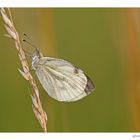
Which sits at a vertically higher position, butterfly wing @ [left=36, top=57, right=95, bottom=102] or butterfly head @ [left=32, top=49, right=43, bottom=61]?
butterfly head @ [left=32, top=49, right=43, bottom=61]

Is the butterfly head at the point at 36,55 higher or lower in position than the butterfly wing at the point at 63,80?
higher

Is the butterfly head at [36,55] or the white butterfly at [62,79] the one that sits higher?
the butterfly head at [36,55]
